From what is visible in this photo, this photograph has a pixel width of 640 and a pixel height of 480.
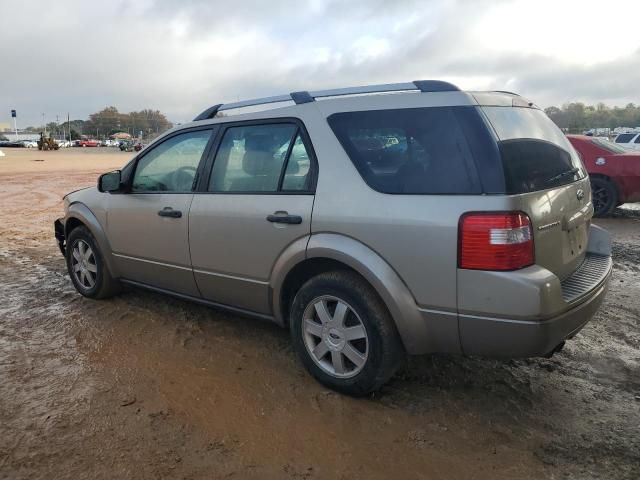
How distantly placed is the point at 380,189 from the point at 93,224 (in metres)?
3.02

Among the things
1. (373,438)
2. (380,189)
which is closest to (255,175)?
(380,189)

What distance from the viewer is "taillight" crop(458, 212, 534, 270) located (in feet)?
8.31

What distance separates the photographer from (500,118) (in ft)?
9.34

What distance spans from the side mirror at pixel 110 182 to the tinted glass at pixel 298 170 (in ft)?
6.01

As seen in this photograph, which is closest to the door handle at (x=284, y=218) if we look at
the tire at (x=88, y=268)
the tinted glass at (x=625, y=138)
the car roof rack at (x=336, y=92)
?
the car roof rack at (x=336, y=92)

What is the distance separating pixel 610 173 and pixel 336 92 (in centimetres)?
775

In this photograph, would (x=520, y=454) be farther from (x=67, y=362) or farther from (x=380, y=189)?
(x=67, y=362)

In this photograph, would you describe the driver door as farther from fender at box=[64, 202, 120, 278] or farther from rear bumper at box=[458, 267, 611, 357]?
rear bumper at box=[458, 267, 611, 357]

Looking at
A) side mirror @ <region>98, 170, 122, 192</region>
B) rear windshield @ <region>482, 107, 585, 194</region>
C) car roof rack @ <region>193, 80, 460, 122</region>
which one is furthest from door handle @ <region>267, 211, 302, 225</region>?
side mirror @ <region>98, 170, 122, 192</region>

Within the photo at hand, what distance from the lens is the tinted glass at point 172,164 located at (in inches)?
158

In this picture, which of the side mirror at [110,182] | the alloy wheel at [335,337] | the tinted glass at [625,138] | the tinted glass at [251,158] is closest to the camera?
the alloy wheel at [335,337]

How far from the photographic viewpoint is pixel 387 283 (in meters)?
2.82

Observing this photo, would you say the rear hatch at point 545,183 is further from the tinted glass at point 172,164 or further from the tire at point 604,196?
the tire at point 604,196

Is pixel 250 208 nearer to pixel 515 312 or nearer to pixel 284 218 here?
pixel 284 218
